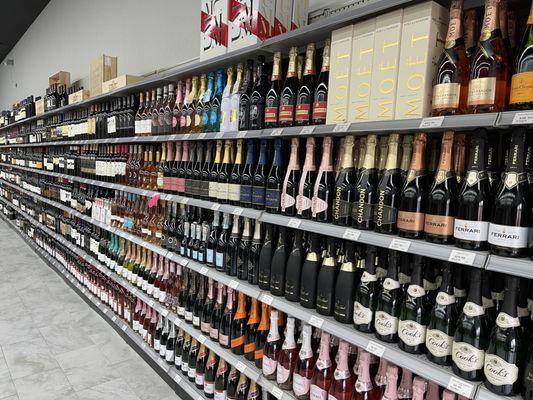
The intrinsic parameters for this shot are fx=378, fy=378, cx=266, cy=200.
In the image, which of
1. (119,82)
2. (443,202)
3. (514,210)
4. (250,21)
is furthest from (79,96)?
(514,210)

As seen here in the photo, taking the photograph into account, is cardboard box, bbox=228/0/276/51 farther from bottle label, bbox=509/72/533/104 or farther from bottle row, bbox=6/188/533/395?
bottle label, bbox=509/72/533/104

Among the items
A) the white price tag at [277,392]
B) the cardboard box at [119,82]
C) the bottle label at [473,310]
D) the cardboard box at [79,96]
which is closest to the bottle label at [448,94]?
the bottle label at [473,310]

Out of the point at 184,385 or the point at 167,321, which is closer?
the point at 184,385

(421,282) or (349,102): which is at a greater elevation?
(349,102)

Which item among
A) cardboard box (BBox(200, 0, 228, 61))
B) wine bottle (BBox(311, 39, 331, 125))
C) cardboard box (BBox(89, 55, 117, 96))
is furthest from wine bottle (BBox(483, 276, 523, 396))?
cardboard box (BBox(89, 55, 117, 96))

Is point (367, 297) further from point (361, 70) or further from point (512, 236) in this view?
point (361, 70)

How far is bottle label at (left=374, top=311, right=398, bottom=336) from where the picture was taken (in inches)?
59.2

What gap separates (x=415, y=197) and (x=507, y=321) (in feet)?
1.65

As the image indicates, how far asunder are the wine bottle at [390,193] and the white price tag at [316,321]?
50cm

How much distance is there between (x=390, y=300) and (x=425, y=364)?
266mm

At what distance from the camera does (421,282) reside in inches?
58.9

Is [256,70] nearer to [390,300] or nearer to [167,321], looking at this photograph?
[390,300]

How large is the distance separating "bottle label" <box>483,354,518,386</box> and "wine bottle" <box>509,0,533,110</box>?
0.79 m

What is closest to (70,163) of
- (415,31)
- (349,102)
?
(349,102)
